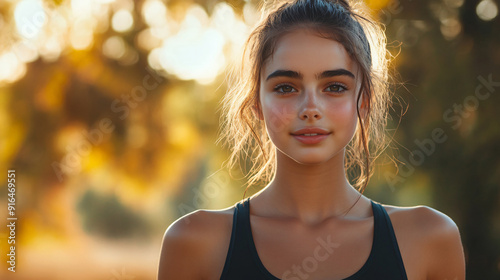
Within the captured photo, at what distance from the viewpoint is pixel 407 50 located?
12.5 feet

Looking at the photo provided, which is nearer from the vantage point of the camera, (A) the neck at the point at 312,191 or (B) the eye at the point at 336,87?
(B) the eye at the point at 336,87

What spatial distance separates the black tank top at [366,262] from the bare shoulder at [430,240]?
0.04 meters

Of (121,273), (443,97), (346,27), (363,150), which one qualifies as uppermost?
(443,97)

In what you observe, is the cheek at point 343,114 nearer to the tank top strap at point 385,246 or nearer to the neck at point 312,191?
the neck at point 312,191

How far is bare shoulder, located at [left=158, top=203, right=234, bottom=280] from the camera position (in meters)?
1.70

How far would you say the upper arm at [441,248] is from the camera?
1713 millimetres

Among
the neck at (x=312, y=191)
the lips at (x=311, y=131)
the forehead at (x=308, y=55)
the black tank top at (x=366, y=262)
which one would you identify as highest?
the forehead at (x=308, y=55)

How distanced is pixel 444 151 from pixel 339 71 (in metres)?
2.23

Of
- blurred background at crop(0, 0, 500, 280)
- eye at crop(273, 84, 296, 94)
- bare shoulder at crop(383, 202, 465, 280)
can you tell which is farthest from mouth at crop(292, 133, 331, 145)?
blurred background at crop(0, 0, 500, 280)

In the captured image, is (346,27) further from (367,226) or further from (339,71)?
(367,226)

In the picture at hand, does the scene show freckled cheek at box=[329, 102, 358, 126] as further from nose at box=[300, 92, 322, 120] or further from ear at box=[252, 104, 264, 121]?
ear at box=[252, 104, 264, 121]

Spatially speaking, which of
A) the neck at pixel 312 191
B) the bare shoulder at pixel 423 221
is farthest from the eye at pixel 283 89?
the bare shoulder at pixel 423 221

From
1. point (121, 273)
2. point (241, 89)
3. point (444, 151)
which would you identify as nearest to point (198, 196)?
point (121, 273)

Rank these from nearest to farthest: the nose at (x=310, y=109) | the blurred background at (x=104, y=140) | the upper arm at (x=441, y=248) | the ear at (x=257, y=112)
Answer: the nose at (x=310, y=109)
the upper arm at (x=441, y=248)
the ear at (x=257, y=112)
the blurred background at (x=104, y=140)
